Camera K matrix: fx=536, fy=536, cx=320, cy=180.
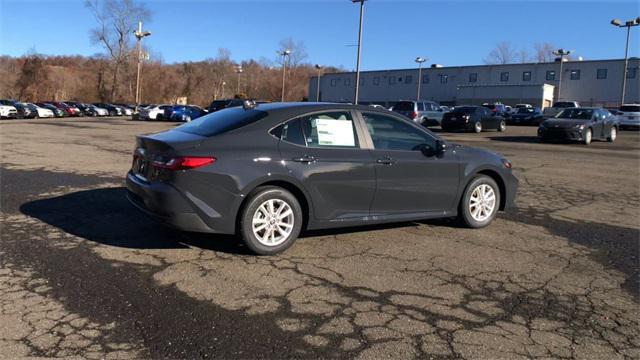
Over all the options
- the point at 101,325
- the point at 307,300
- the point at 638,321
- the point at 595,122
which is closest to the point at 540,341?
the point at 638,321

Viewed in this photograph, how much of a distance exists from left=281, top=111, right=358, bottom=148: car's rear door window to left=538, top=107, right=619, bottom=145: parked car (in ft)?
63.2

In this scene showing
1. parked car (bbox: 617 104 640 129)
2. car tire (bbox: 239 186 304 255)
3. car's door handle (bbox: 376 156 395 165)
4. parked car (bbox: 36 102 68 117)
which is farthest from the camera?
parked car (bbox: 36 102 68 117)

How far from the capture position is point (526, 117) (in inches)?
1599

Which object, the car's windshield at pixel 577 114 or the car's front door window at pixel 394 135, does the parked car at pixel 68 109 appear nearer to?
the car's windshield at pixel 577 114

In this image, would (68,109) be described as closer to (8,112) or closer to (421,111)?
(8,112)

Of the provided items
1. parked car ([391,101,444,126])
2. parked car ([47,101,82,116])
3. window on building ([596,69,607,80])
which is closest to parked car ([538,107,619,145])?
parked car ([391,101,444,126])

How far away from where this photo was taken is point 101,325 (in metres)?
3.66

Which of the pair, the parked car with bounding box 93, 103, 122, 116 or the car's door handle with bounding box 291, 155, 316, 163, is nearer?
the car's door handle with bounding box 291, 155, 316, 163

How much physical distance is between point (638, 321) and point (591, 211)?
4587mm

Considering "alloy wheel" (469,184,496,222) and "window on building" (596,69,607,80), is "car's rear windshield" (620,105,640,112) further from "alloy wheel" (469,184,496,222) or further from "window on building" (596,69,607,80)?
"window on building" (596,69,607,80)

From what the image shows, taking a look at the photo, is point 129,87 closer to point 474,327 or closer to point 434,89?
point 434,89

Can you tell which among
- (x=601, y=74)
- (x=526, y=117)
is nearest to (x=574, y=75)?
(x=601, y=74)

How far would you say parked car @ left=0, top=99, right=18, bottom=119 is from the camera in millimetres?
40750

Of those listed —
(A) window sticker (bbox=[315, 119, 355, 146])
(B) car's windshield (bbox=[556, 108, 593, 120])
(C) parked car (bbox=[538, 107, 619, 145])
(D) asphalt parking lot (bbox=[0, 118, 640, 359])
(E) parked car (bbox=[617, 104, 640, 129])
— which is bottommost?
(D) asphalt parking lot (bbox=[0, 118, 640, 359])
